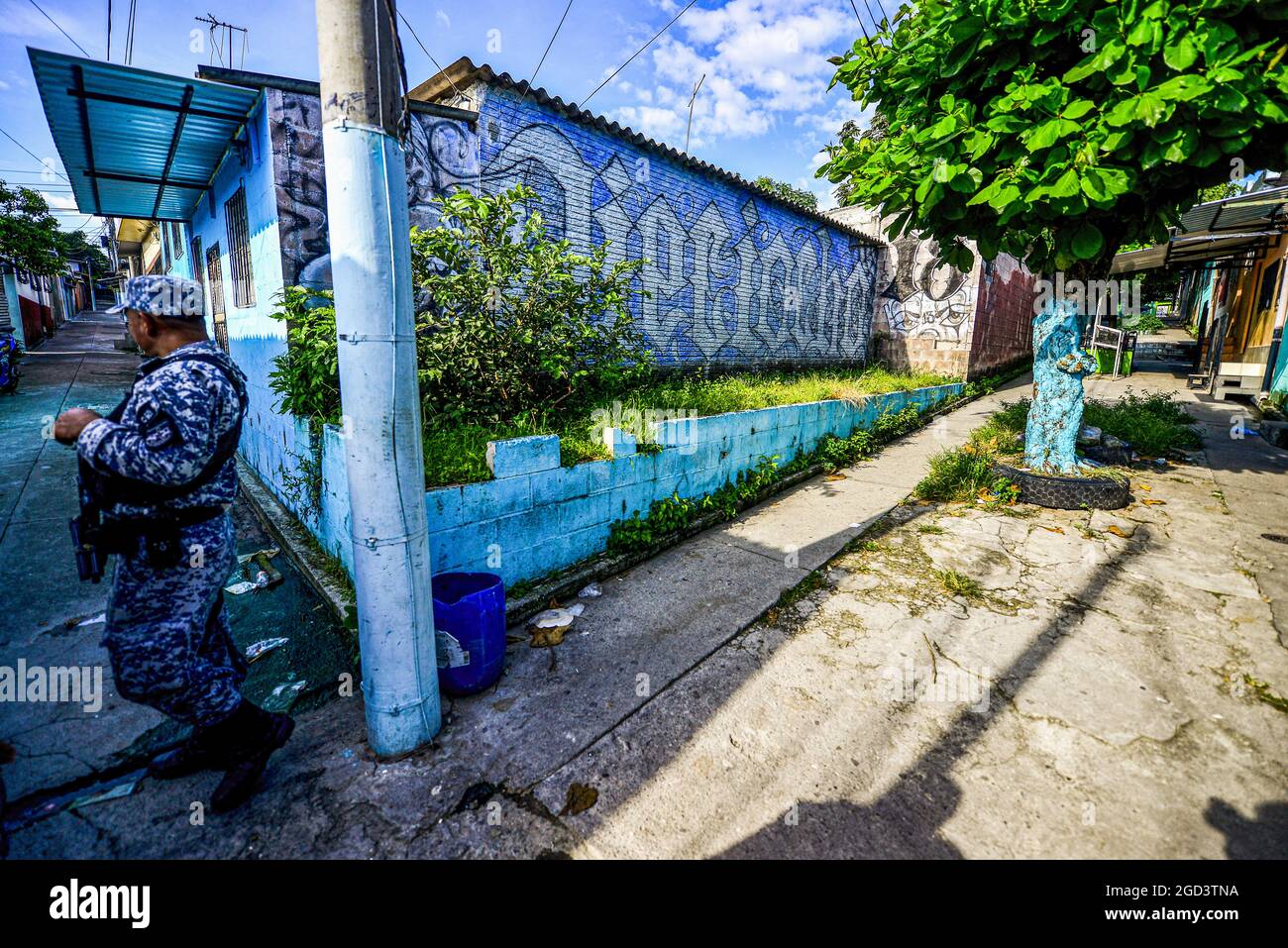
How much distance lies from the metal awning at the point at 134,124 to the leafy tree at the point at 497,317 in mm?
2290

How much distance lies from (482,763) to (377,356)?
6.10 ft

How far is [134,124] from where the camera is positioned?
536 cm

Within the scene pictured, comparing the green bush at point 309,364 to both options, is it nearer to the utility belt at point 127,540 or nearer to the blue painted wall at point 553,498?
the blue painted wall at point 553,498

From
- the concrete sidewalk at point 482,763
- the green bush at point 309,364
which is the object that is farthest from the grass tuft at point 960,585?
the green bush at point 309,364

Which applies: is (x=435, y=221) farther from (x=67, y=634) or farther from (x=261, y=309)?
(x=67, y=634)

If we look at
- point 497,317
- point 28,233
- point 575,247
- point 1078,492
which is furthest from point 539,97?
point 28,233

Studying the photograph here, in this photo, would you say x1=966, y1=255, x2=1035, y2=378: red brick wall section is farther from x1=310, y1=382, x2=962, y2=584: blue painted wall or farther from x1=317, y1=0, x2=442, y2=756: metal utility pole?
x1=317, y1=0, x2=442, y2=756: metal utility pole

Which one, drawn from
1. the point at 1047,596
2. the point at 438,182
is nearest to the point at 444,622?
the point at 1047,596

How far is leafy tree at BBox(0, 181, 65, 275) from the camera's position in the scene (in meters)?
15.3

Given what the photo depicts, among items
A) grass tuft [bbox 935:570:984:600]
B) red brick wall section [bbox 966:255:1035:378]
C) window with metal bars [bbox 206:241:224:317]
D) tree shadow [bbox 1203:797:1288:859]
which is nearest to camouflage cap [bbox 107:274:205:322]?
tree shadow [bbox 1203:797:1288:859]

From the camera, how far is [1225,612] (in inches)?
149

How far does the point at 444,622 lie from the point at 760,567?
8.77 ft

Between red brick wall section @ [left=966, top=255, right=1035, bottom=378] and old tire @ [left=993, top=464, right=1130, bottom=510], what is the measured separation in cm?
752
